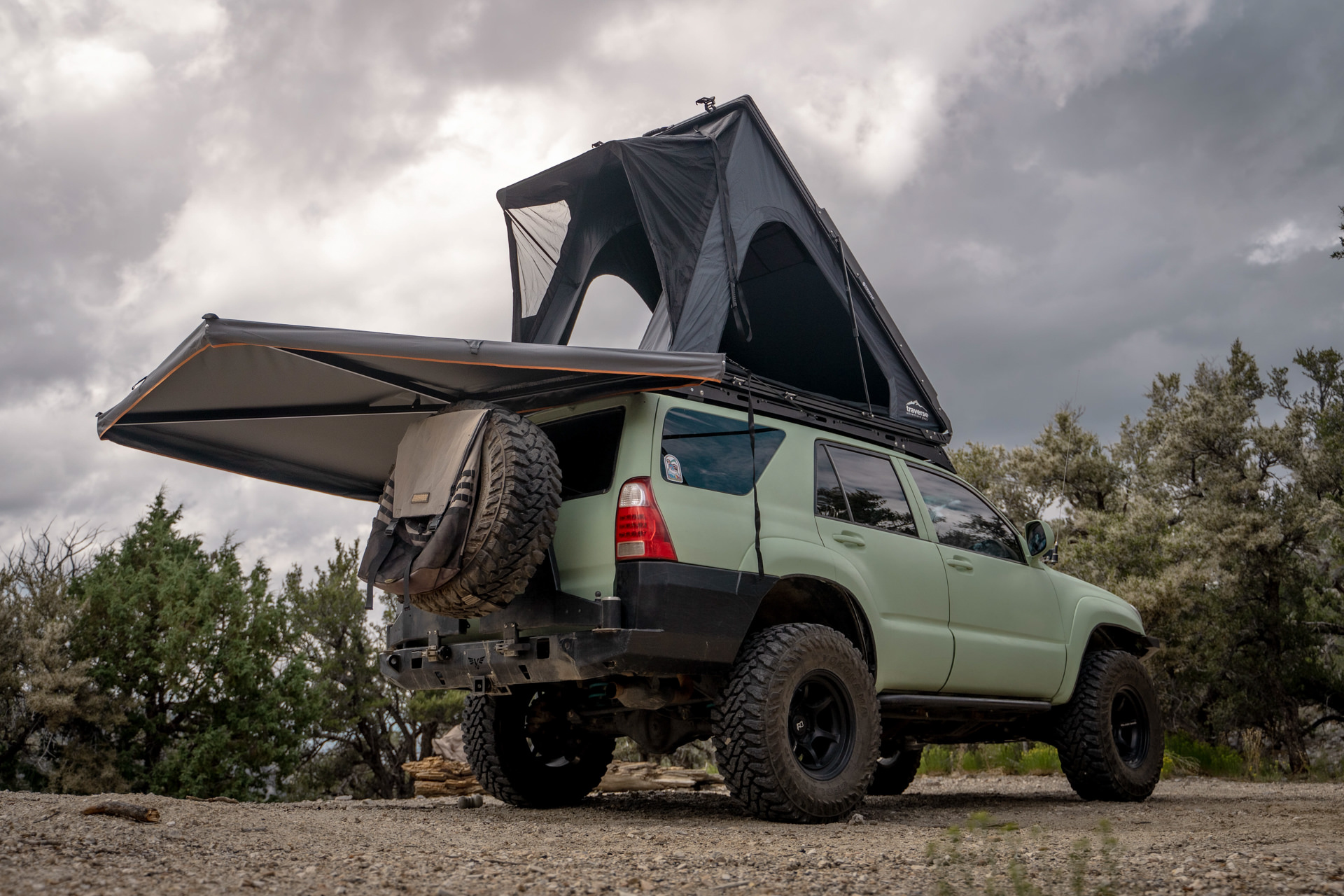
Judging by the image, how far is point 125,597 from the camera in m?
15.3

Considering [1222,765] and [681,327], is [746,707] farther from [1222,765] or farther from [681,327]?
[1222,765]

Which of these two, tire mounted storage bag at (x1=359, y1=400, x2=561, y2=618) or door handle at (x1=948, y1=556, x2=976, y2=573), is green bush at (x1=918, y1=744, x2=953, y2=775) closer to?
door handle at (x1=948, y1=556, x2=976, y2=573)

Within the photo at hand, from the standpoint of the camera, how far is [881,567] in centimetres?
564

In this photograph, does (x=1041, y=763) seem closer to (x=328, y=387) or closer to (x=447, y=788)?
(x=447, y=788)

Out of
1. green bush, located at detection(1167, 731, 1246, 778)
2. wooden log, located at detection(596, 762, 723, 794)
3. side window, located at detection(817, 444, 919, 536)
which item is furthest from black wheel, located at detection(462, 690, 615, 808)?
green bush, located at detection(1167, 731, 1246, 778)

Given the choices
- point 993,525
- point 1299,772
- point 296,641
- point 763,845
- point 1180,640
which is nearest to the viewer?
point 763,845

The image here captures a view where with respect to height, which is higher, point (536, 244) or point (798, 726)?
point (536, 244)

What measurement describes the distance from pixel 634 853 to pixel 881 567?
247 centimetres

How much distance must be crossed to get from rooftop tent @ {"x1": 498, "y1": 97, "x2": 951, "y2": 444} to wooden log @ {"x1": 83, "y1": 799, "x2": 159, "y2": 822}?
3.61m

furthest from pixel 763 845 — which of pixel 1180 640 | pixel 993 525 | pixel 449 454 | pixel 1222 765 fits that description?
pixel 1180 640

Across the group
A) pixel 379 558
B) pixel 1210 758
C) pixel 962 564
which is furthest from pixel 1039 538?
pixel 1210 758

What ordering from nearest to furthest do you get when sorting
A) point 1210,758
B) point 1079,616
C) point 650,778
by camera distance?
point 1079,616 < point 650,778 < point 1210,758

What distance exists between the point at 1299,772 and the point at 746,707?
417 inches

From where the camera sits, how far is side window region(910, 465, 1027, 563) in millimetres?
6367
